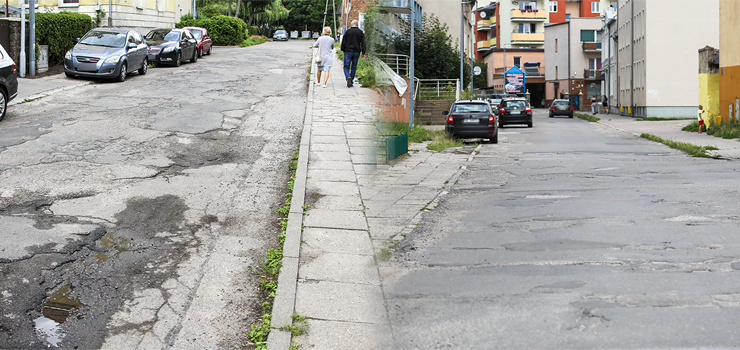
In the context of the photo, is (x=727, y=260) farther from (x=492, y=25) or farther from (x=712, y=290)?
(x=492, y=25)

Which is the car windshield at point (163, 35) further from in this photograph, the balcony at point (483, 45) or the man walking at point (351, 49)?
the balcony at point (483, 45)

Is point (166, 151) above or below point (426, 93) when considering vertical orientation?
below

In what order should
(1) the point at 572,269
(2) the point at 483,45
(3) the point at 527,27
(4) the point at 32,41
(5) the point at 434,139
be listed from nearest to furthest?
(1) the point at 572,269 → (5) the point at 434,139 → (4) the point at 32,41 → (3) the point at 527,27 → (2) the point at 483,45

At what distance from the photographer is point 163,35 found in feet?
96.1

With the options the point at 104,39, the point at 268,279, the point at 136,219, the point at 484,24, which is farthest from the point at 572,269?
the point at 484,24

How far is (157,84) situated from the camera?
2131cm

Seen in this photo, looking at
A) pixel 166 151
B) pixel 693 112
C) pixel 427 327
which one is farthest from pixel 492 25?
pixel 427 327

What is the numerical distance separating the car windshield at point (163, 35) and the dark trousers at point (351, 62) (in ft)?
38.6

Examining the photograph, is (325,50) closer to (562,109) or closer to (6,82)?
(6,82)

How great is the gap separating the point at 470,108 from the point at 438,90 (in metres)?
16.6

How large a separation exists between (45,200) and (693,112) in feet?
136

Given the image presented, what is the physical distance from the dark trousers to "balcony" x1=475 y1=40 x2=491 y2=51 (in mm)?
81352

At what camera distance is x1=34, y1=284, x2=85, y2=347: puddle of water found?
4.75 meters

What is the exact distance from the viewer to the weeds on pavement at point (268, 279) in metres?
4.86
